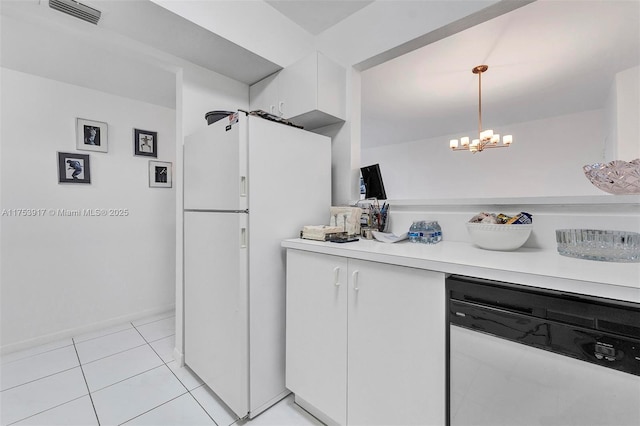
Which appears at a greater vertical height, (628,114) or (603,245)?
(628,114)

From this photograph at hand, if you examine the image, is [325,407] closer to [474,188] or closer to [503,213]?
[503,213]

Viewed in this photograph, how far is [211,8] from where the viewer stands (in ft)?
5.25

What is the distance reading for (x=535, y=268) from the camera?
0.80 metres

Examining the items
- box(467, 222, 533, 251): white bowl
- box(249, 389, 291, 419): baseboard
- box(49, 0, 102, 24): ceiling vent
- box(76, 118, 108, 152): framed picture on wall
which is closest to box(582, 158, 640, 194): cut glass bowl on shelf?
box(467, 222, 533, 251): white bowl

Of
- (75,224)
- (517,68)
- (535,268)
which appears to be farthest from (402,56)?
(75,224)

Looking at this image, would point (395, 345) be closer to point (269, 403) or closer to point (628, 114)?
point (269, 403)

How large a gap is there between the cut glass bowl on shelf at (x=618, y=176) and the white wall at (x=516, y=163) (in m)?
3.85

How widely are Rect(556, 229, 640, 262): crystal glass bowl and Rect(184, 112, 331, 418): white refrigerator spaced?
47.6 inches

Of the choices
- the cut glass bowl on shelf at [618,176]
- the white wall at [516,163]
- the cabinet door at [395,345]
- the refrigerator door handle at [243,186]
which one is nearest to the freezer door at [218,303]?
the refrigerator door handle at [243,186]

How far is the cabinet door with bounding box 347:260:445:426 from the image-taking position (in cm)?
93

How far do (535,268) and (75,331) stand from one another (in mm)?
3325

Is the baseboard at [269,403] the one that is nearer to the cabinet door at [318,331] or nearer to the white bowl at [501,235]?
the cabinet door at [318,331]

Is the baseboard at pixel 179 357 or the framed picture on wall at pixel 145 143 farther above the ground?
the framed picture on wall at pixel 145 143

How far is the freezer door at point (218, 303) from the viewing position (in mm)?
1377
